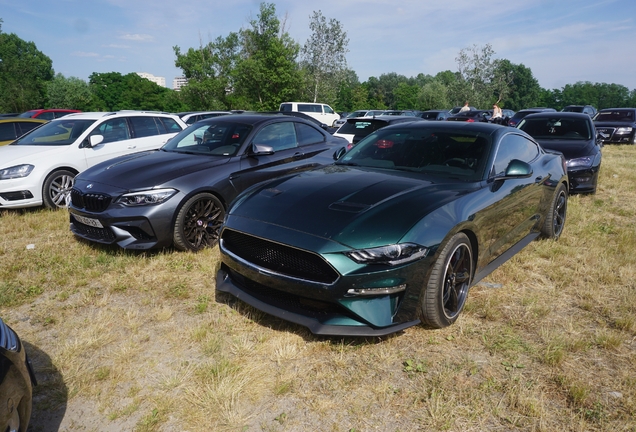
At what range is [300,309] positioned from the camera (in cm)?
318

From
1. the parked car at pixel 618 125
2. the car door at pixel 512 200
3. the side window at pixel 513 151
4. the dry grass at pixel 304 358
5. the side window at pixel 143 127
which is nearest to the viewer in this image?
the dry grass at pixel 304 358

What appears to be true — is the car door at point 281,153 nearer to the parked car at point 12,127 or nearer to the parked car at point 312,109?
the parked car at point 12,127

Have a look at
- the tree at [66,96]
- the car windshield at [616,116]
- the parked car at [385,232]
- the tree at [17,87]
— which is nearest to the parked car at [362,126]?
the parked car at [385,232]

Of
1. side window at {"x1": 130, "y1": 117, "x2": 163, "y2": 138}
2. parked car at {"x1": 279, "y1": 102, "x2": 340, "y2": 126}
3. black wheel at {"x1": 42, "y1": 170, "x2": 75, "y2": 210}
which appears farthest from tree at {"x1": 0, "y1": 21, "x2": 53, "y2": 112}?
black wheel at {"x1": 42, "y1": 170, "x2": 75, "y2": 210}

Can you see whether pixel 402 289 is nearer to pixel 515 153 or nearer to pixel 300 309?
pixel 300 309

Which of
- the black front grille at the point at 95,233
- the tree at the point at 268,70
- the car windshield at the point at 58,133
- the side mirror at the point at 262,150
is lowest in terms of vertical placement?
the black front grille at the point at 95,233

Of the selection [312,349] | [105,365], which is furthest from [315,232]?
[105,365]

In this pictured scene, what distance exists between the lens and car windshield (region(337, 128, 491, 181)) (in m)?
A: 4.10

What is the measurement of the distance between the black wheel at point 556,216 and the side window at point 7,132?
11442 mm

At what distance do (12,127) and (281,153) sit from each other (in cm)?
835

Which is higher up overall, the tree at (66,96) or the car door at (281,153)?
the tree at (66,96)

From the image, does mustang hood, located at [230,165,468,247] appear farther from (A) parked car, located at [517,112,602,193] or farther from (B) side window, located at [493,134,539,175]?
(A) parked car, located at [517,112,602,193]

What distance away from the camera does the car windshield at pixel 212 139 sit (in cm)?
588

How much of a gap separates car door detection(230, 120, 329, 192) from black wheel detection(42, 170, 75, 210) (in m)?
3.54
